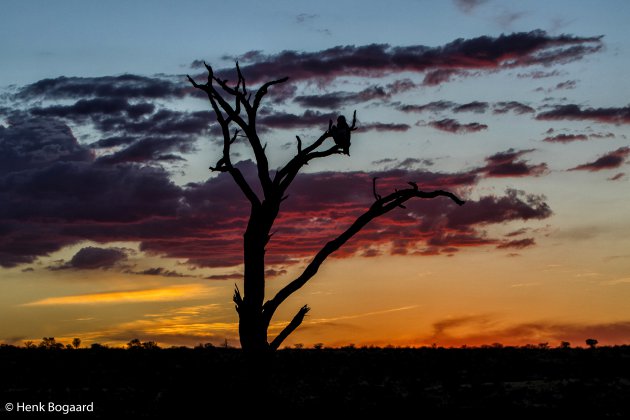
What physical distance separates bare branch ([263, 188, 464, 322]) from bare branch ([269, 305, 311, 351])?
50 cm

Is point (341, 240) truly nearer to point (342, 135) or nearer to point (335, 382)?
point (342, 135)

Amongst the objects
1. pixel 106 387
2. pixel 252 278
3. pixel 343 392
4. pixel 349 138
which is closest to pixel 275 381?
pixel 343 392

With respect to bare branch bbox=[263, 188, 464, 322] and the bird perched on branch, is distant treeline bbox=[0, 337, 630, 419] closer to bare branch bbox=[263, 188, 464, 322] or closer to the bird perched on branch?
bare branch bbox=[263, 188, 464, 322]

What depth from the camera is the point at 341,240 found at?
65.0ft

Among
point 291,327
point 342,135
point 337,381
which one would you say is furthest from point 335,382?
point 342,135

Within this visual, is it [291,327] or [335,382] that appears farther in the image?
[335,382]

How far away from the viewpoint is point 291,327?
19281mm

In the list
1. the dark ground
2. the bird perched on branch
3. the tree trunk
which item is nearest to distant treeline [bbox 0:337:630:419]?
the dark ground

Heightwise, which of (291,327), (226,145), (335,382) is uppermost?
(226,145)

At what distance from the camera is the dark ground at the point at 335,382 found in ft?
73.6

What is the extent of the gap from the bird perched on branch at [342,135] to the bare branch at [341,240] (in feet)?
5.14

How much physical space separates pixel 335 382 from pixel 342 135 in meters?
9.99

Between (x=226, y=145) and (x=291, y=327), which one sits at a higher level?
(x=226, y=145)

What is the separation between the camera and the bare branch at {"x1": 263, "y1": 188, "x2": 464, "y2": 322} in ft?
64.0
